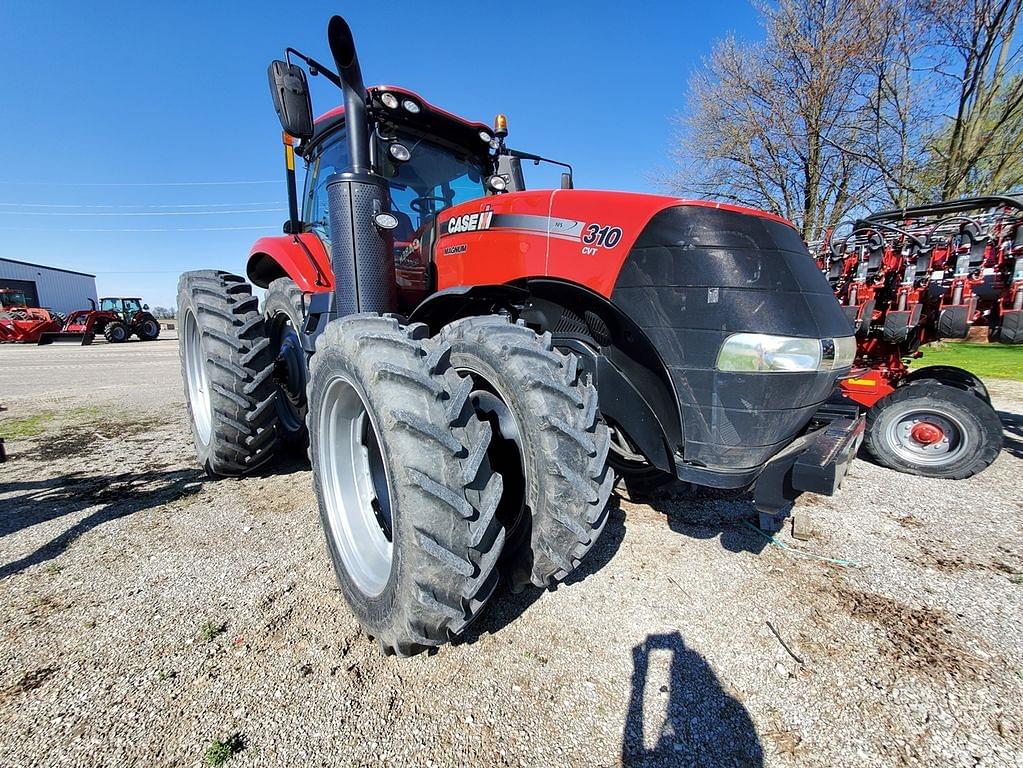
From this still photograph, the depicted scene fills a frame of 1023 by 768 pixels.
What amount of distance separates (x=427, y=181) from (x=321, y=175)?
829 millimetres

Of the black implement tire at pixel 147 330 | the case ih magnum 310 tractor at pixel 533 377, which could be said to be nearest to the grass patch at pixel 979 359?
the case ih magnum 310 tractor at pixel 533 377

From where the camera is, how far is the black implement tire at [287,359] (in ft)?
11.0

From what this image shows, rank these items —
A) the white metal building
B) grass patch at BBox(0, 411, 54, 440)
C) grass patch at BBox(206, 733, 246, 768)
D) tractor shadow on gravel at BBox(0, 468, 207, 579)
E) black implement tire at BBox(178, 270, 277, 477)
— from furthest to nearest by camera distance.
A: the white metal building < grass patch at BBox(0, 411, 54, 440) < black implement tire at BBox(178, 270, 277, 477) < tractor shadow on gravel at BBox(0, 468, 207, 579) < grass patch at BBox(206, 733, 246, 768)

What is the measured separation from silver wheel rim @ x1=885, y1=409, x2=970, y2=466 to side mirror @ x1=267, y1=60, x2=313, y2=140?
477 cm

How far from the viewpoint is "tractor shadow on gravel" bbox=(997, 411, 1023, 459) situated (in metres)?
4.39

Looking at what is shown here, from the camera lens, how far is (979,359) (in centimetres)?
1084

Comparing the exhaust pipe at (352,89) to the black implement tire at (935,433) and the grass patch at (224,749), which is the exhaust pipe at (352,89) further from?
the black implement tire at (935,433)

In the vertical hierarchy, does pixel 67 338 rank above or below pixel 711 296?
below

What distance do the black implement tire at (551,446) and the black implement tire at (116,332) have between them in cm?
2670

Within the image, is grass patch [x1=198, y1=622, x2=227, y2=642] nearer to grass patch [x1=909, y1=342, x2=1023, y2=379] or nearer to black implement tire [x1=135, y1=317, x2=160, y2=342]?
grass patch [x1=909, y1=342, x2=1023, y2=379]

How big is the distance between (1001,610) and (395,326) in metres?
2.87

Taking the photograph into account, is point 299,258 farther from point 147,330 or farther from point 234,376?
point 147,330

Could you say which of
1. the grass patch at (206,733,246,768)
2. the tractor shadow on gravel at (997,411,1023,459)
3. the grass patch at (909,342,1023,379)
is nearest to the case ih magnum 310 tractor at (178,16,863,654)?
the grass patch at (206,733,246,768)

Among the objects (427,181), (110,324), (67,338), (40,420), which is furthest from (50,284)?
(427,181)
